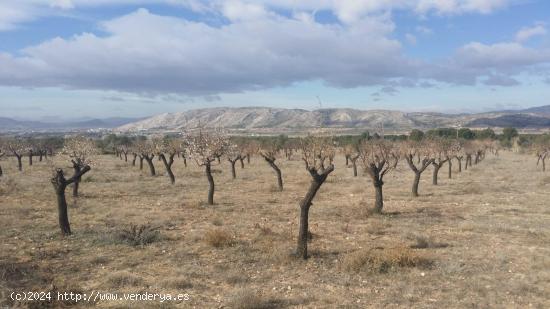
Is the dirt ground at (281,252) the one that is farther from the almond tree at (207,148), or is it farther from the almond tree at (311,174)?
the almond tree at (207,148)

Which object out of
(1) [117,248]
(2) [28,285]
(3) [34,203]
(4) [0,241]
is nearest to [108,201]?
(3) [34,203]

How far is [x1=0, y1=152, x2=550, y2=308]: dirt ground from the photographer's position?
1197cm

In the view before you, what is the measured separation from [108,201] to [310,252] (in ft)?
57.8

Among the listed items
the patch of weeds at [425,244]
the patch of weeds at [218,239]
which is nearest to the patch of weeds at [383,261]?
the patch of weeds at [425,244]

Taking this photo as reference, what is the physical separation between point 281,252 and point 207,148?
628 inches

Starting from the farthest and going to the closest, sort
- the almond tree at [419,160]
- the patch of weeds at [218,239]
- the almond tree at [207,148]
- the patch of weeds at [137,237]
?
the almond tree at [419,160] → the almond tree at [207,148] → the patch of weeds at [137,237] → the patch of weeds at [218,239]

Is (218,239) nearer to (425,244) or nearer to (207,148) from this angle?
(425,244)

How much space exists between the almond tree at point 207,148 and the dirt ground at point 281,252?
1.81 m

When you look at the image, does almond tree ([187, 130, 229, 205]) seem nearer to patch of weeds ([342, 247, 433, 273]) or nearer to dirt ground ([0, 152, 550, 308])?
dirt ground ([0, 152, 550, 308])

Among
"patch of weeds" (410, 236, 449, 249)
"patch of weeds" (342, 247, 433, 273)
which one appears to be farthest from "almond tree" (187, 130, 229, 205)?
"patch of weeds" (342, 247, 433, 273)

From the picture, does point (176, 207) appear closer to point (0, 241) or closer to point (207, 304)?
point (0, 241)

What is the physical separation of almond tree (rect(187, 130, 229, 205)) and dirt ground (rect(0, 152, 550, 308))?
1.81 metres

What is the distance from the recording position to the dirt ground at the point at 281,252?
12.0 m

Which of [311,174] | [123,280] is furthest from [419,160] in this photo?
[123,280]
